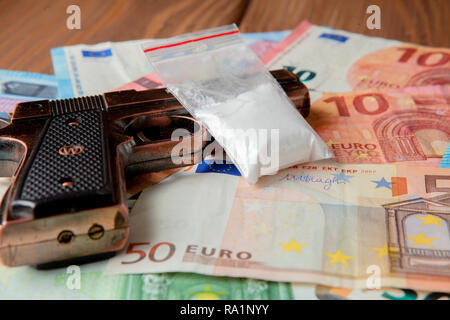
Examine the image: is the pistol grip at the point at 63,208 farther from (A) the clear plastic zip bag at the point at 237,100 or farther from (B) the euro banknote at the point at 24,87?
(B) the euro banknote at the point at 24,87

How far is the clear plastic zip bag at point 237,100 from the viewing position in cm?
52

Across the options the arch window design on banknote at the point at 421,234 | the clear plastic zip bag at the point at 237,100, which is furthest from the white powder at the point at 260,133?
the arch window design on banknote at the point at 421,234

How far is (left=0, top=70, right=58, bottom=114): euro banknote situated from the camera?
2.27 feet

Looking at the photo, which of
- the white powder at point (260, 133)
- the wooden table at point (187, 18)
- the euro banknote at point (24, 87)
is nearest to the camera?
the white powder at point (260, 133)

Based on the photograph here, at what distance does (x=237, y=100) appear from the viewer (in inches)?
22.3

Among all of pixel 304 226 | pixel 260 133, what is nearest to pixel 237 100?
pixel 260 133

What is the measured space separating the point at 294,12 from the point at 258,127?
456mm

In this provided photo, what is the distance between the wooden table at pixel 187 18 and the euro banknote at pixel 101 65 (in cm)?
3

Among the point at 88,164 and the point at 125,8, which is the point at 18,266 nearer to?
the point at 88,164

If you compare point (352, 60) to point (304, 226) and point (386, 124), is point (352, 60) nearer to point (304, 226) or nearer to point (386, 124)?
point (386, 124)

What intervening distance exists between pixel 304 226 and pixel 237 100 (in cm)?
16

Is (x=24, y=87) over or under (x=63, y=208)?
over

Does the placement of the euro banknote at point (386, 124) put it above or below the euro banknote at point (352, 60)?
below
